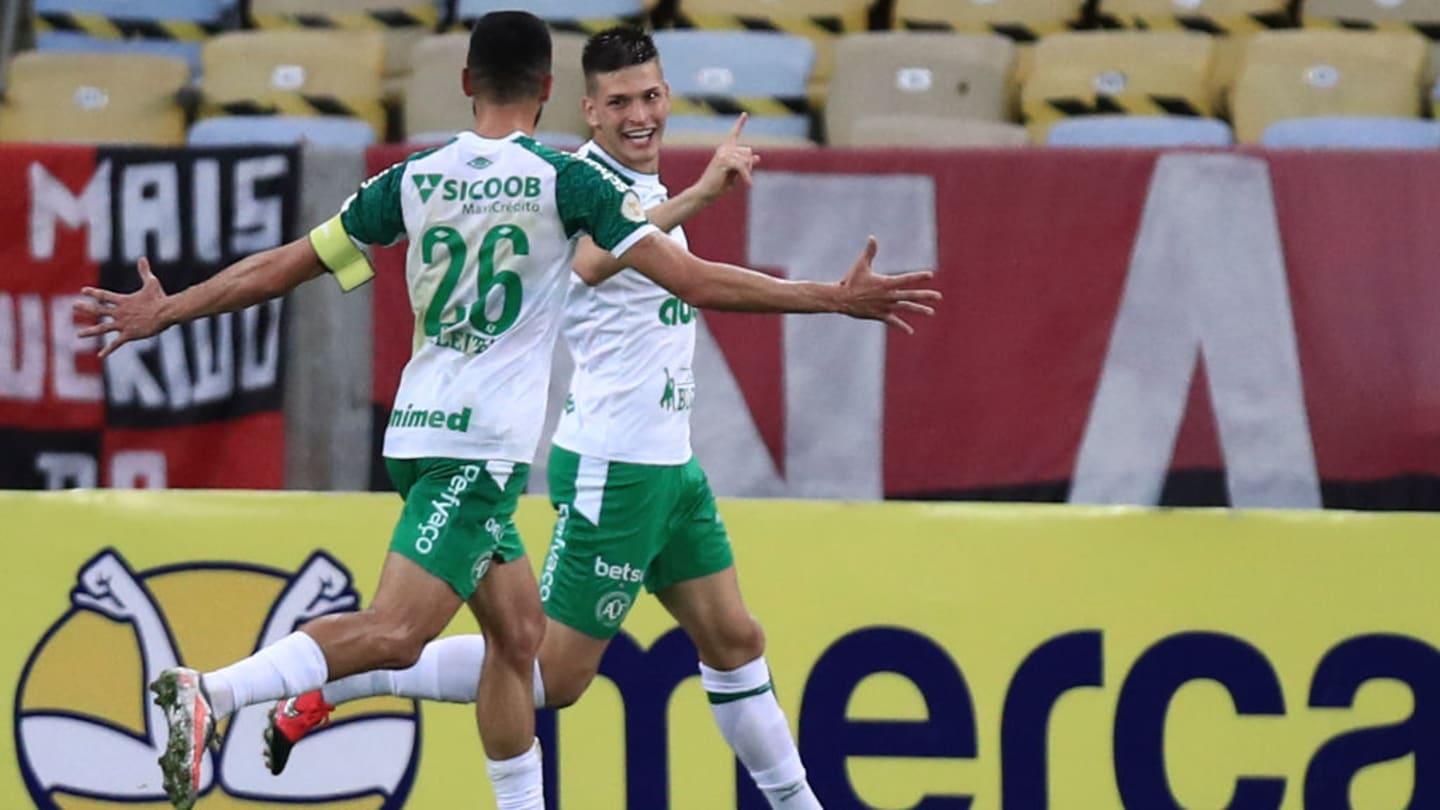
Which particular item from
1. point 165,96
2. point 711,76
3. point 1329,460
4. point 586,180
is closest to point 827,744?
point 1329,460

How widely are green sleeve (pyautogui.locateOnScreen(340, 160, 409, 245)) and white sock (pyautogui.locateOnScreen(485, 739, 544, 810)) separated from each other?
1361mm

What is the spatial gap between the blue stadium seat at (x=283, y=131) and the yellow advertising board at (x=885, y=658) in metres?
2.61

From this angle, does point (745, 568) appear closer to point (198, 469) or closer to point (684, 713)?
point (684, 713)

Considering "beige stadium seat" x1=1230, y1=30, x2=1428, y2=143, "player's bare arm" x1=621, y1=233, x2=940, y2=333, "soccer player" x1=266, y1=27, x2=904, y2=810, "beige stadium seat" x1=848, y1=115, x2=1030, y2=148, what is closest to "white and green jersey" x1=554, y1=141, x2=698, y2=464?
"soccer player" x1=266, y1=27, x2=904, y2=810

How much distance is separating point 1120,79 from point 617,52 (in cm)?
391

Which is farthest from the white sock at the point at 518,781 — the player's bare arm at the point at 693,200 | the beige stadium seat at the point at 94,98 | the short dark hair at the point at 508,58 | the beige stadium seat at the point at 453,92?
the beige stadium seat at the point at 94,98

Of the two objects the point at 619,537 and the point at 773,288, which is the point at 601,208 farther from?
the point at 619,537

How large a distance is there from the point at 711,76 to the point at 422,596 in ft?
14.8

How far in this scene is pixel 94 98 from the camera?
966cm

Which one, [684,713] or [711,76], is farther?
[711,76]

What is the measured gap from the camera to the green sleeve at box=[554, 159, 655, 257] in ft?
16.8

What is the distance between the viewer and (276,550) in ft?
21.8

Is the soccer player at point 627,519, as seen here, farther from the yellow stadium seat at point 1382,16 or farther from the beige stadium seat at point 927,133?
the yellow stadium seat at point 1382,16

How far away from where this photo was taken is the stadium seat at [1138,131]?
8609 millimetres
